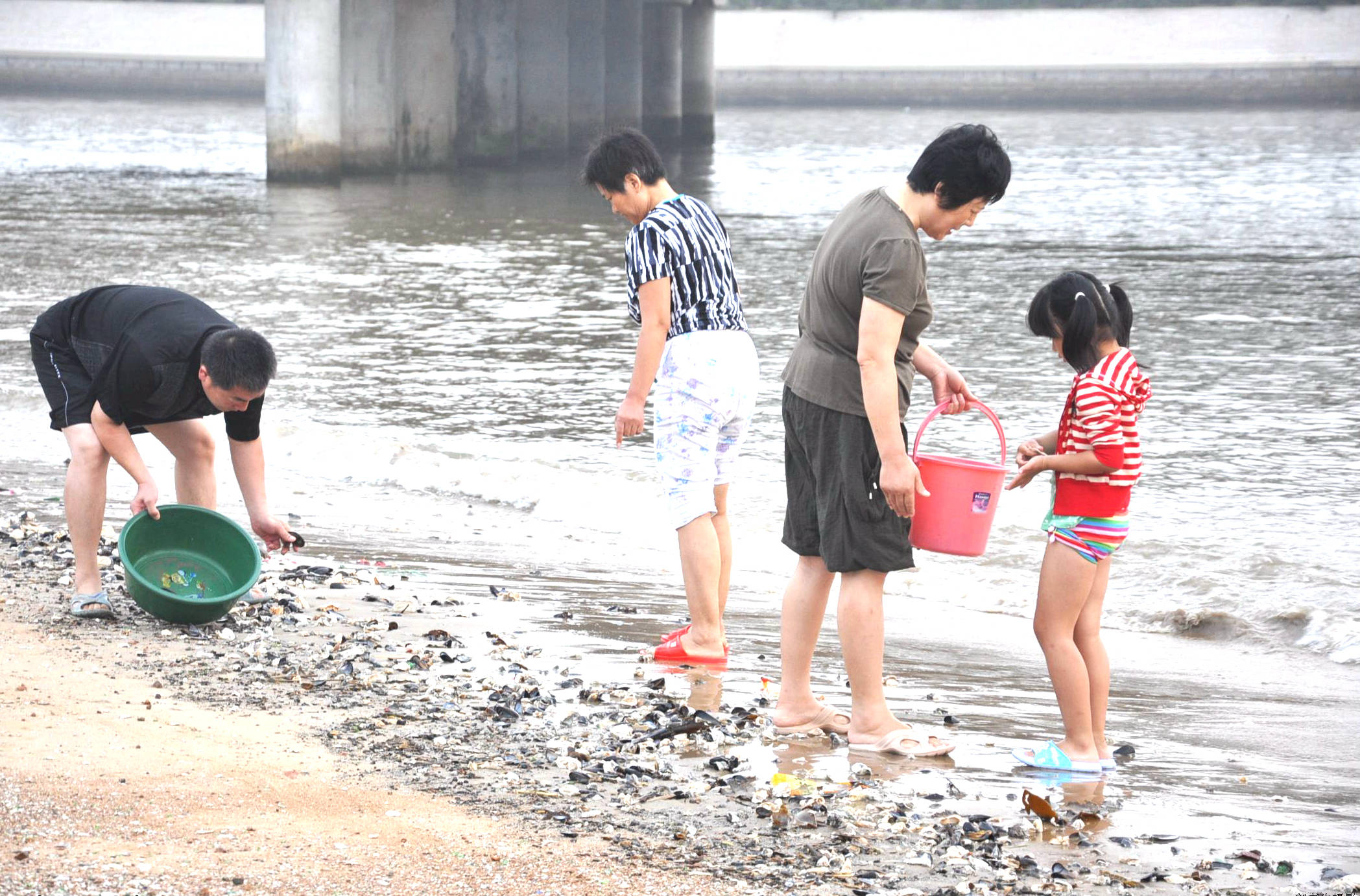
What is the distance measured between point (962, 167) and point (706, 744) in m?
1.61

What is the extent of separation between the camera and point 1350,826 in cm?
369

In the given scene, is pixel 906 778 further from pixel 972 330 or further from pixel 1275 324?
pixel 1275 324

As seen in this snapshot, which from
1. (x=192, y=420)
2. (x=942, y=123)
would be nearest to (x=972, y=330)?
(x=192, y=420)

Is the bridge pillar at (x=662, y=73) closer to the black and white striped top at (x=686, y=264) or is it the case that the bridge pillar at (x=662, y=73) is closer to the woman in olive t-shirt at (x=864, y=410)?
the black and white striped top at (x=686, y=264)

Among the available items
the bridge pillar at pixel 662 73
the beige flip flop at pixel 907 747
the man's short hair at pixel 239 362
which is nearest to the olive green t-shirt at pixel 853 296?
the beige flip flop at pixel 907 747

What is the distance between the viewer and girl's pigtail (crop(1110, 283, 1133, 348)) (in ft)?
12.7

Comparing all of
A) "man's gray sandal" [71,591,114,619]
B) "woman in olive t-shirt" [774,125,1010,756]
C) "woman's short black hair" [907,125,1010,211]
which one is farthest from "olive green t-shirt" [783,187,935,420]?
"man's gray sandal" [71,591,114,619]

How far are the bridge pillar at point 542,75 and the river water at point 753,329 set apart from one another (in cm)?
322

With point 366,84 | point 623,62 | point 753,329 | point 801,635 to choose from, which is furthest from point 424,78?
point 801,635

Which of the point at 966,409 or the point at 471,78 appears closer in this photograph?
the point at 966,409

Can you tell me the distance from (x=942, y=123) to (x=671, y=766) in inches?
1909

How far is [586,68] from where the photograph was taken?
128ft

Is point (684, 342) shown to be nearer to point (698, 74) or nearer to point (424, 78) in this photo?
point (424, 78)

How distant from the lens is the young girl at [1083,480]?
12.6 ft
